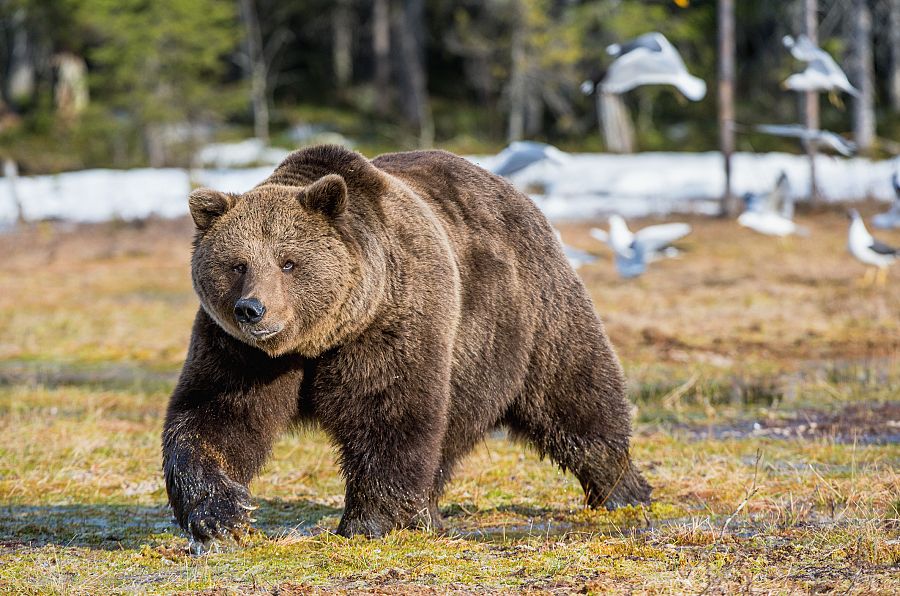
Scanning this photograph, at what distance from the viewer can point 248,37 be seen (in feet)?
145

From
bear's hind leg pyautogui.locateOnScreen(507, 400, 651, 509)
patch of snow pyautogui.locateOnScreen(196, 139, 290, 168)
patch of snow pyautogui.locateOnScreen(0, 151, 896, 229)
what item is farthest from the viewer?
patch of snow pyautogui.locateOnScreen(196, 139, 290, 168)

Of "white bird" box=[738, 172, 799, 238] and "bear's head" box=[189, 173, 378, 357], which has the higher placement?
"bear's head" box=[189, 173, 378, 357]

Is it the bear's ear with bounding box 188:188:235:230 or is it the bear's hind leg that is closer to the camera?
the bear's ear with bounding box 188:188:235:230

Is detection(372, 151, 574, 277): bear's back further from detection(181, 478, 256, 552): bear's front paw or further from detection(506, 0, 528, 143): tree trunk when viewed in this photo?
detection(506, 0, 528, 143): tree trunk

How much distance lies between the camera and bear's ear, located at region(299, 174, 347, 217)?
492 cm

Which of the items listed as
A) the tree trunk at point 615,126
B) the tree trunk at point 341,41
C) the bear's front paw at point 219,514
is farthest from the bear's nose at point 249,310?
Result: the tree trunk at point 341,41

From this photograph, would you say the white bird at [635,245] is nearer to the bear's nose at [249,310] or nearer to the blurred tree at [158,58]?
the bear's nose at [249,310]

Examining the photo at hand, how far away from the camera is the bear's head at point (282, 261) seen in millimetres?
4773

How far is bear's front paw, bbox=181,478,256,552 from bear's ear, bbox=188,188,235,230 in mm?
1113

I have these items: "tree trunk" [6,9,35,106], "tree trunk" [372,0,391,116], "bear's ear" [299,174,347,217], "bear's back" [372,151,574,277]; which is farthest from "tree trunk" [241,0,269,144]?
"bear's ear" [299,174,347,217]

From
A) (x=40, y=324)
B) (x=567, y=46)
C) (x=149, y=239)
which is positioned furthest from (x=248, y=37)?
(x=40, y=324)

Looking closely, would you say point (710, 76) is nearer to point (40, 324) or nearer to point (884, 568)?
point (40, 324)

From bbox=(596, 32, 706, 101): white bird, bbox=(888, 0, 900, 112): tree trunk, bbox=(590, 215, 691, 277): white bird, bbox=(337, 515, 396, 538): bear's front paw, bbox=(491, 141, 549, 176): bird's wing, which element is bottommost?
bbox=(888, 0, 900, 112): tree trunk

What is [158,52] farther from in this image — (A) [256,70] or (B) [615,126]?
(B) [615,126]
